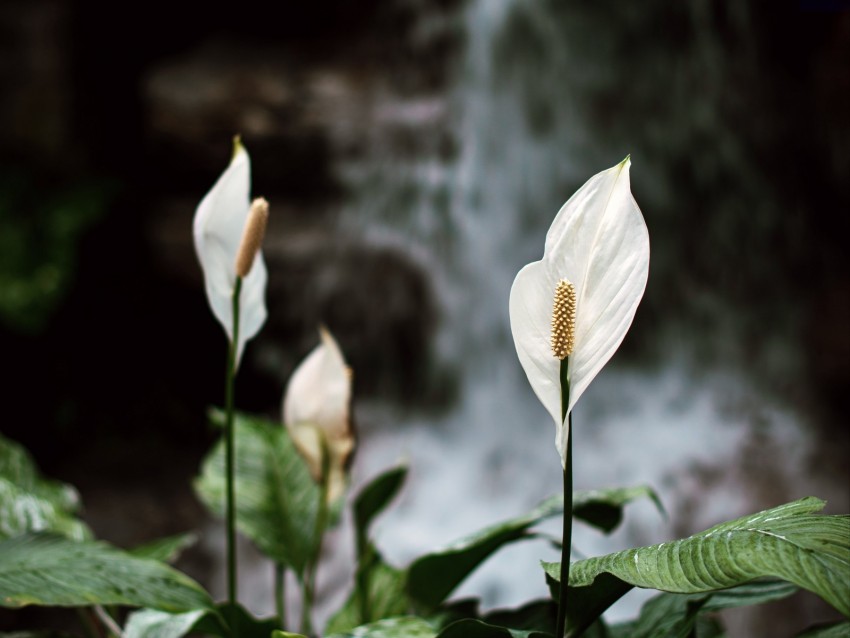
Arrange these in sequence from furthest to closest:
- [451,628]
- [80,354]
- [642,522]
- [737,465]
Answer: [80,354] → [737,465] → [642,522] → [451,628]

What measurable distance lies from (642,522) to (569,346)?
1.81m

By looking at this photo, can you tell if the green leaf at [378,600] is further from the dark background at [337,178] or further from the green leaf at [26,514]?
the dark background at [337,178]

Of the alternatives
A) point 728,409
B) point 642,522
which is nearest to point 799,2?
point 728,409

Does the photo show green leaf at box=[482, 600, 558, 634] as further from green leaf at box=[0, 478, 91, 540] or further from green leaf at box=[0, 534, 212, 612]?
green leaf at box=[0, 478, 91, 540]

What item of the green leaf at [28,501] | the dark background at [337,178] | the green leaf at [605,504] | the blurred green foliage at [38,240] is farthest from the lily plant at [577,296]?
the blurred green foliage at [38,240]

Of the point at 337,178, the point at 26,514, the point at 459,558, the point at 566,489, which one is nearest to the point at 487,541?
the point at 459,558

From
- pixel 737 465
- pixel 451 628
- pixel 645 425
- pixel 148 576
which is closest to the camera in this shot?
pixel 451 628

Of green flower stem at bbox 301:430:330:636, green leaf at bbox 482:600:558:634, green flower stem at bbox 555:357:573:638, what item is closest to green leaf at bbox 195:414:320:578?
green flower stem at bbox 301:430:330:636

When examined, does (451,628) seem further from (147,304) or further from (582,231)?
(147,304)

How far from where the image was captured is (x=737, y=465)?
2363 millimetres

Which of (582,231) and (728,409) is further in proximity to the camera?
(728,409)

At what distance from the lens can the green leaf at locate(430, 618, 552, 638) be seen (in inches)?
23.5

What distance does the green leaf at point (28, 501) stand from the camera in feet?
2.89

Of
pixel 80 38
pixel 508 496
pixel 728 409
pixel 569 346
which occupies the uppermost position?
pixel 80 38
